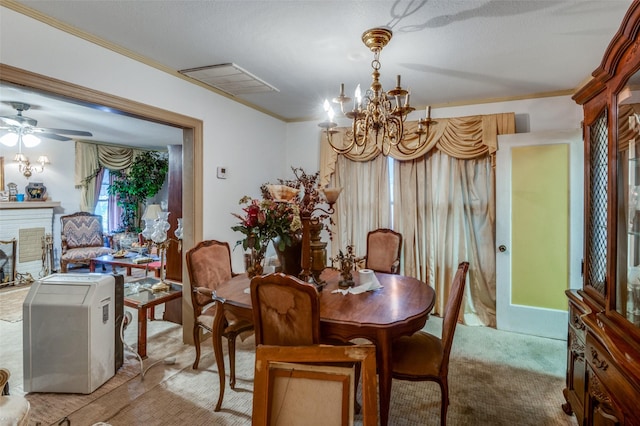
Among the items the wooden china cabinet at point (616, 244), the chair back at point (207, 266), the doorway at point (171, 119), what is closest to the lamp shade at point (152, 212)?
the doorway at point (171, 119)

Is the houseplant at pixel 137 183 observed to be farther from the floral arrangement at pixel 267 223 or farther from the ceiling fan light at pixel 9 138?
the floral arrangement at pixel 267 223

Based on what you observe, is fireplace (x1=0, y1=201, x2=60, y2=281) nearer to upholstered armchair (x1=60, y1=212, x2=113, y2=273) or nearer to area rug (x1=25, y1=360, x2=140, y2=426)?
upholstered armchair (x1=60, y1=212, x2=113, y2=273)

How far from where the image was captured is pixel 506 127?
342 cm

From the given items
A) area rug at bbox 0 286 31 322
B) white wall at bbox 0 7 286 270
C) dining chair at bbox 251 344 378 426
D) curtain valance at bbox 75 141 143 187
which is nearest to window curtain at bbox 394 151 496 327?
white wall at bbox 0 7 286 270

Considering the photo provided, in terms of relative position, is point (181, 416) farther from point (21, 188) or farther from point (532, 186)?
point (21, 188)

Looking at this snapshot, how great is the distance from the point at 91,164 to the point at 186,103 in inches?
179

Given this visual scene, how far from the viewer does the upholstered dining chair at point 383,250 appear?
11.2 ft

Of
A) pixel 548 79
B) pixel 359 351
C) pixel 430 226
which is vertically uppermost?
pixel 548 79

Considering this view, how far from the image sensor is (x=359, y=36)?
7.15ft

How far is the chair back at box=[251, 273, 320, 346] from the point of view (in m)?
1.69

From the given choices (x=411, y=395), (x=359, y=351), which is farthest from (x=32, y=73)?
(x=411, y=395)

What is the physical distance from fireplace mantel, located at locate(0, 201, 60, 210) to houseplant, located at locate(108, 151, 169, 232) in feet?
3.96

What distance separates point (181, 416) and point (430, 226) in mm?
3056

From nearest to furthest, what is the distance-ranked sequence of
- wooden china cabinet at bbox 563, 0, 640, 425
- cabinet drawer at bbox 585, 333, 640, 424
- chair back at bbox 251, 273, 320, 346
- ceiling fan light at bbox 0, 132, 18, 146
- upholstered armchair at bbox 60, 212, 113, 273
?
cabinet drawer at bbox 585, 333, 640, 424 → wooden china cabinet at bbox 563, 0, 640, 425 → chair back at bbox 251, 273, 320, 346 → ceiling fan light at bbox 0, 132, 18, 146 → upholstered armchair at bbox 60, 212, 113, 273
